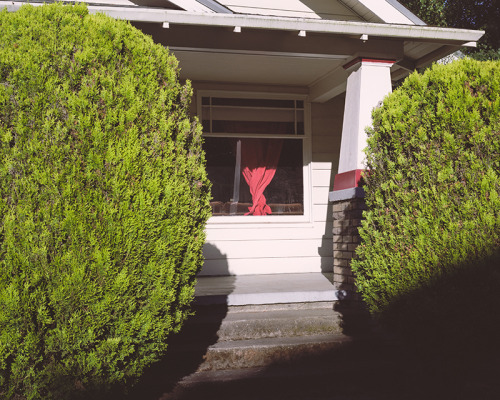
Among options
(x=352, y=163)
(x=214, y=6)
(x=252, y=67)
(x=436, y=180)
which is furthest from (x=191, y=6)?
(x=436, y=180)

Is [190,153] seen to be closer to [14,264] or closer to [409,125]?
[14,264]

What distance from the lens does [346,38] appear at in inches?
229

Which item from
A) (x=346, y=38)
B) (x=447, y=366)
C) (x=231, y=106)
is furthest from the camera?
(x=231, y=106)

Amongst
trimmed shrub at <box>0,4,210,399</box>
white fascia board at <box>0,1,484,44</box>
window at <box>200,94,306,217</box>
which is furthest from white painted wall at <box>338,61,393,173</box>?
trimmed shrub at <box>0,4,210,399</box>

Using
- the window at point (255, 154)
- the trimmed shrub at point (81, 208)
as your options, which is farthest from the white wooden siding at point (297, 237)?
the trimmed shrub at point (81, 208)

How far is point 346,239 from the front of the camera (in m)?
5.21

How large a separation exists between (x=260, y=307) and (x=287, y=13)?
4.41 m

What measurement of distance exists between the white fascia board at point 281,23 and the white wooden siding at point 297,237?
2.02m

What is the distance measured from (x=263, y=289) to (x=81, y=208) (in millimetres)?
2888

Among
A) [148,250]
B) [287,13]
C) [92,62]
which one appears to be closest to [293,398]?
[148,250]

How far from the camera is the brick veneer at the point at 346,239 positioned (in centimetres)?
498

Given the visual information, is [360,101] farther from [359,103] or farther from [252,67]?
[252,67]

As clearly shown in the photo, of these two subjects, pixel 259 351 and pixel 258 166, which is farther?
pixel 258 166

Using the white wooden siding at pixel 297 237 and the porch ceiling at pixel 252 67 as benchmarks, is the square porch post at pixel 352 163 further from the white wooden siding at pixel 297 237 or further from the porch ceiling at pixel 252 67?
the white wooden siding at pixel 297 237
